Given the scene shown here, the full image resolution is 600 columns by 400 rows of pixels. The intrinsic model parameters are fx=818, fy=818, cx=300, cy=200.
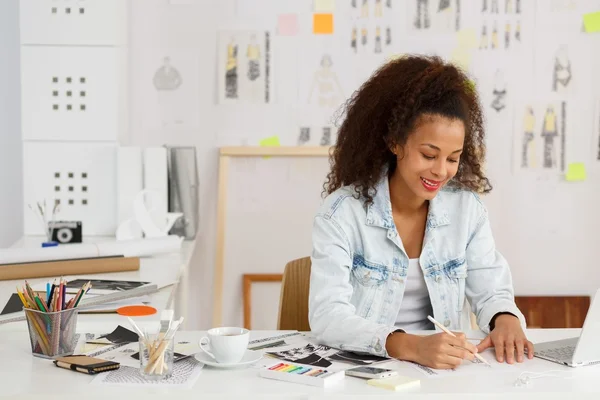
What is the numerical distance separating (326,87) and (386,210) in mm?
1369

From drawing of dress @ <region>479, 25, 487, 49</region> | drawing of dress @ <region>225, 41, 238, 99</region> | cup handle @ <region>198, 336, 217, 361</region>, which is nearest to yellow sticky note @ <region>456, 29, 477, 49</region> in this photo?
drawing of dress @ <region>479, 25, 487, 49</region>

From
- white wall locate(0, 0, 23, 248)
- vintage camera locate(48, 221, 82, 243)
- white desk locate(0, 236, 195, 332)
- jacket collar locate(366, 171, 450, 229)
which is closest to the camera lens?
white desk locate(0, 236, 195, 332)

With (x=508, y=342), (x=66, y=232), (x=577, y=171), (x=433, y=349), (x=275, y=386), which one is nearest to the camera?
(x=275, y=386)

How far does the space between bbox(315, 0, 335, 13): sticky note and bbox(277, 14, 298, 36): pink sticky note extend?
3.6 inches

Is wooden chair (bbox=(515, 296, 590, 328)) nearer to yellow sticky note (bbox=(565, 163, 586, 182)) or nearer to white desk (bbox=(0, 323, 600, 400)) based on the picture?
yellow sticky note (bbox=(565, 163, 586, 182))

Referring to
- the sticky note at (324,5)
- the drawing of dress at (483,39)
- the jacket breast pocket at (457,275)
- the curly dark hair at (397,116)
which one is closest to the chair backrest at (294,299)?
the curly dark hair at (397,116)

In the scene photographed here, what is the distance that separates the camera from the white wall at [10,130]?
3.13 metres

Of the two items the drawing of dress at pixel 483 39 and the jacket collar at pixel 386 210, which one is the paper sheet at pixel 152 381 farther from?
the drawing of dress at pixel 483 39

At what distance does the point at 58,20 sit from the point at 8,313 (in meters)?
1.38

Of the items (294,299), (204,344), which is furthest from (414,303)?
(204,344)

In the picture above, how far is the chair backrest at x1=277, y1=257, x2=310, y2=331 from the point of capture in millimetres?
2080

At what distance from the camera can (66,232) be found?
271 centimetres

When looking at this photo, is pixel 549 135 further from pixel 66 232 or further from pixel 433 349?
pixel 433 349

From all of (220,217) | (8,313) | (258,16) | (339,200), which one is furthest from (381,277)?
(258,16)
